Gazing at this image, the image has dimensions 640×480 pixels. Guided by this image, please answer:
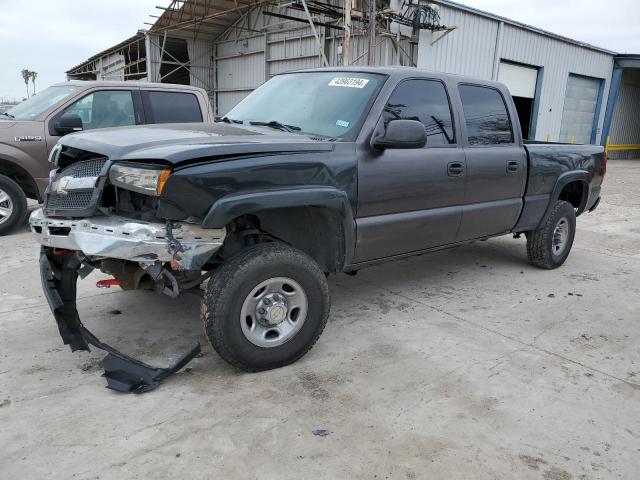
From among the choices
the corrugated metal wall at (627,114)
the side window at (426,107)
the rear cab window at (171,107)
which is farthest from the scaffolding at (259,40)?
the corrugated metal wall at (627,114)

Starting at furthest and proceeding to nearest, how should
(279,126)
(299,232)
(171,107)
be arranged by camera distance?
(171,107) → (279,126) → (299,232)

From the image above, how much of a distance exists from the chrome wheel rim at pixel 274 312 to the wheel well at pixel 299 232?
14.6 inches

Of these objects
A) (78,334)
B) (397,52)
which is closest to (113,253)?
(78,334)

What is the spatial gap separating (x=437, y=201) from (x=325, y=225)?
44.7 inches

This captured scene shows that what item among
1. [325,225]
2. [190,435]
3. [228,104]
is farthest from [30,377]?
[228,104]

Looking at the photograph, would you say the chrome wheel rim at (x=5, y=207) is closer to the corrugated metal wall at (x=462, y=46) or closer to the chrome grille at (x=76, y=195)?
the chrome grille at (x=76, y=195)

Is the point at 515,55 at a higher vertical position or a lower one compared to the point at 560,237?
higher

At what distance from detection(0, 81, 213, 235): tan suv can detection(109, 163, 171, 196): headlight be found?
13.5ft

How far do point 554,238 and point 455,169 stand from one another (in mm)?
2272

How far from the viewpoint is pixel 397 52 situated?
601 inches

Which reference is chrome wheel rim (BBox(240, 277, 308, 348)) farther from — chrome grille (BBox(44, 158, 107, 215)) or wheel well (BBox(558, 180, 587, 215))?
wheel well (BBox(558, 180, 587, 215))

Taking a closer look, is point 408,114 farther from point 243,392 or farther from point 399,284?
point 243,392

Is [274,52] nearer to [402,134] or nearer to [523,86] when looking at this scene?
[523,86]

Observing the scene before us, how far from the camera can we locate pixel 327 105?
3.81m
